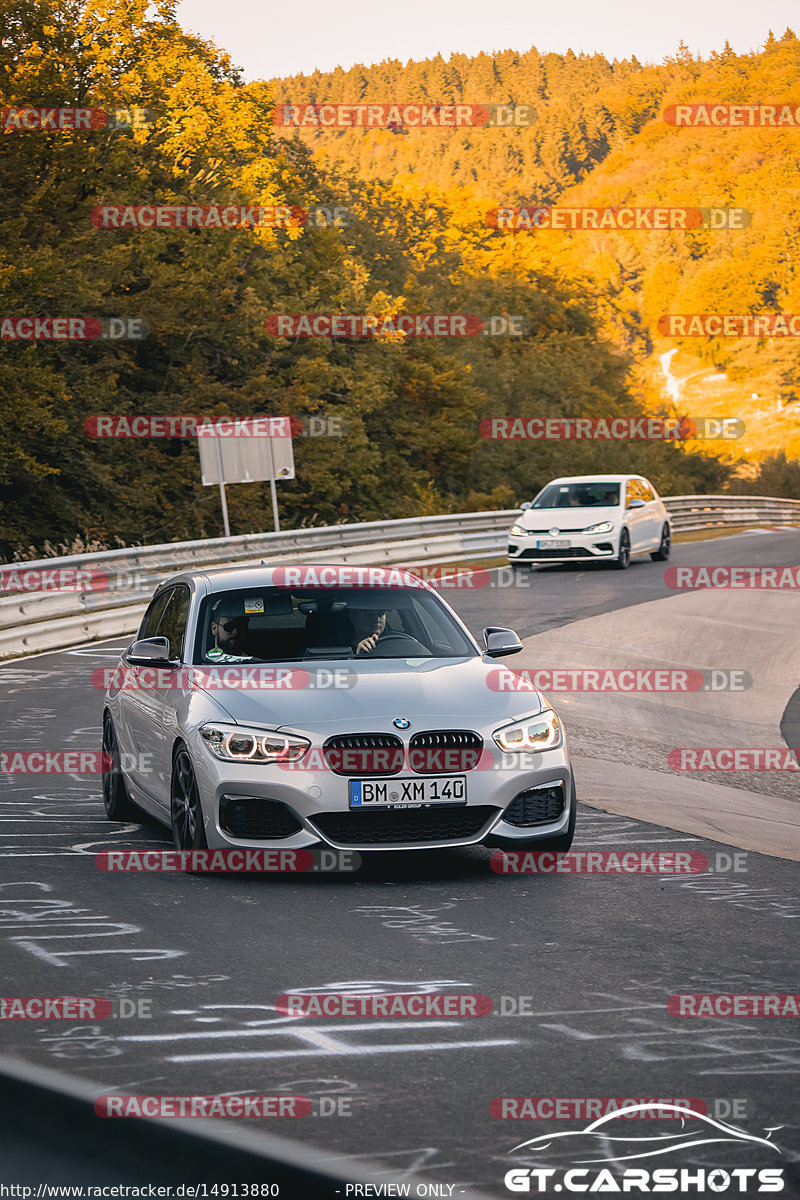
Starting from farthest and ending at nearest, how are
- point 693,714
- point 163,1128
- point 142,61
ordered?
point 142,61
point 693,714
point 163,1128

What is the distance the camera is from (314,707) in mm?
7137

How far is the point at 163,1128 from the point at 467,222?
92278 mm

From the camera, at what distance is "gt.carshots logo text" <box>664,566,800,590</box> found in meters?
24.6

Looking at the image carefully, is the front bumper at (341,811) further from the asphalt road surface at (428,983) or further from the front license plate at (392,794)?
the asphalt road surface at (428,983)

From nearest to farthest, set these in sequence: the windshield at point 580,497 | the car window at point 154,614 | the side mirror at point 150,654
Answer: the side mirror at point 150,654
the car window at point 154,614
the windshield at point 580,497

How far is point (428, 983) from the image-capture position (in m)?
5.29

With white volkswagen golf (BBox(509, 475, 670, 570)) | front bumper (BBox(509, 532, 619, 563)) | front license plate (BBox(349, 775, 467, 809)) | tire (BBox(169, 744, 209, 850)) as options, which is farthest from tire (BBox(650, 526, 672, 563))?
front license plate (BBox(349, 775, 467, 809))

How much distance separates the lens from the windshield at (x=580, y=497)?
27.3 meters

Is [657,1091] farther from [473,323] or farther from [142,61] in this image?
[473,323]

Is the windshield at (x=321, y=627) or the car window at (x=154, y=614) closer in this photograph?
the windshield at (x=321, y=627)

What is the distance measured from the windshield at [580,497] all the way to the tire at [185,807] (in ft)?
66.0

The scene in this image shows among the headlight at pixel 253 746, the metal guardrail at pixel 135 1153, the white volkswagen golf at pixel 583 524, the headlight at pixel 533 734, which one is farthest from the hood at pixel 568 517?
the metal guardrail at pixel 135 1153

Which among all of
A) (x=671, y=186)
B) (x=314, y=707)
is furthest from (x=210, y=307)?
(x=671, y=186)

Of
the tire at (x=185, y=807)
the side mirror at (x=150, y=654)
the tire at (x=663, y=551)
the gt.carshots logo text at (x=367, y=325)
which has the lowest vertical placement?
the tire at (x=663, y=551)
